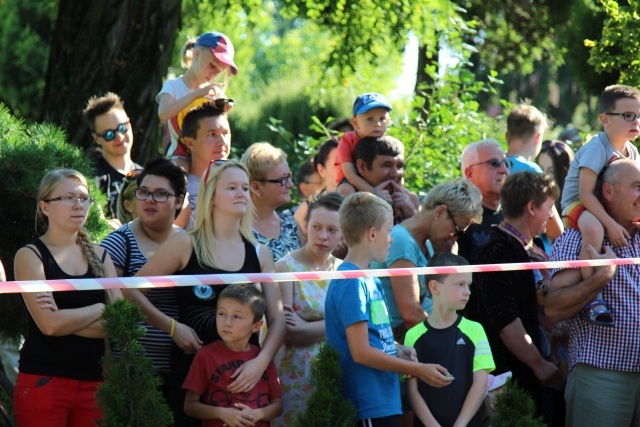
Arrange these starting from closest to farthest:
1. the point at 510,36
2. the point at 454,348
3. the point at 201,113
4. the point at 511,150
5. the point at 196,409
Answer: the point at 196,409, the point at 454,348, the point at 201,113, the point at 511,150, the point at 510,36

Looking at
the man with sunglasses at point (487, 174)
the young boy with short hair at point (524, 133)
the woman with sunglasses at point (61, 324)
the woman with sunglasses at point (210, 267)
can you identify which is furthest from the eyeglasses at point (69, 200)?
the young boy with short hair at point (524, 133)

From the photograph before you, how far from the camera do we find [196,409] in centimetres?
546

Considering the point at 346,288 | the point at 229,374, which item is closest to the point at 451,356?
the point at 346,288

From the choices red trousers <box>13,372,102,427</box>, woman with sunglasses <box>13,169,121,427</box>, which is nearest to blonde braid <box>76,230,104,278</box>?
woman with sunglasses <box>13,169,121,427</box>

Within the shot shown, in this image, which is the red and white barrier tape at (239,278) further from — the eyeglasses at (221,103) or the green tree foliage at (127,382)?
the eyeglasses at (221,103)

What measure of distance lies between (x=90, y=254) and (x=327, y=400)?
1405 mm

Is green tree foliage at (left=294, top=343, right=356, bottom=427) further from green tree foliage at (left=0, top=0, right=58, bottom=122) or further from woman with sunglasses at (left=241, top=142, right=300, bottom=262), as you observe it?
green tree foliage at (left=0, top=0, right=58, bottom=122)

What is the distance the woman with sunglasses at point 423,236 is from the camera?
631 centimetres

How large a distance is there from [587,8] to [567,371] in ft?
26.4

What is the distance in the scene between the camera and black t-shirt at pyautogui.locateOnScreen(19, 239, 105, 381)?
17.6 ft

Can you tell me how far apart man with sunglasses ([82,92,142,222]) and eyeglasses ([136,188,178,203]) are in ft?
4.90

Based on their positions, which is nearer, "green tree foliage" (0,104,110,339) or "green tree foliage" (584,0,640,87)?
"green tree foliage" (0,104,110,339)

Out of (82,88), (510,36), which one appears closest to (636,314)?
(82,88)

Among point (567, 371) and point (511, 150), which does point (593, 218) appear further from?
point (511, 150)
